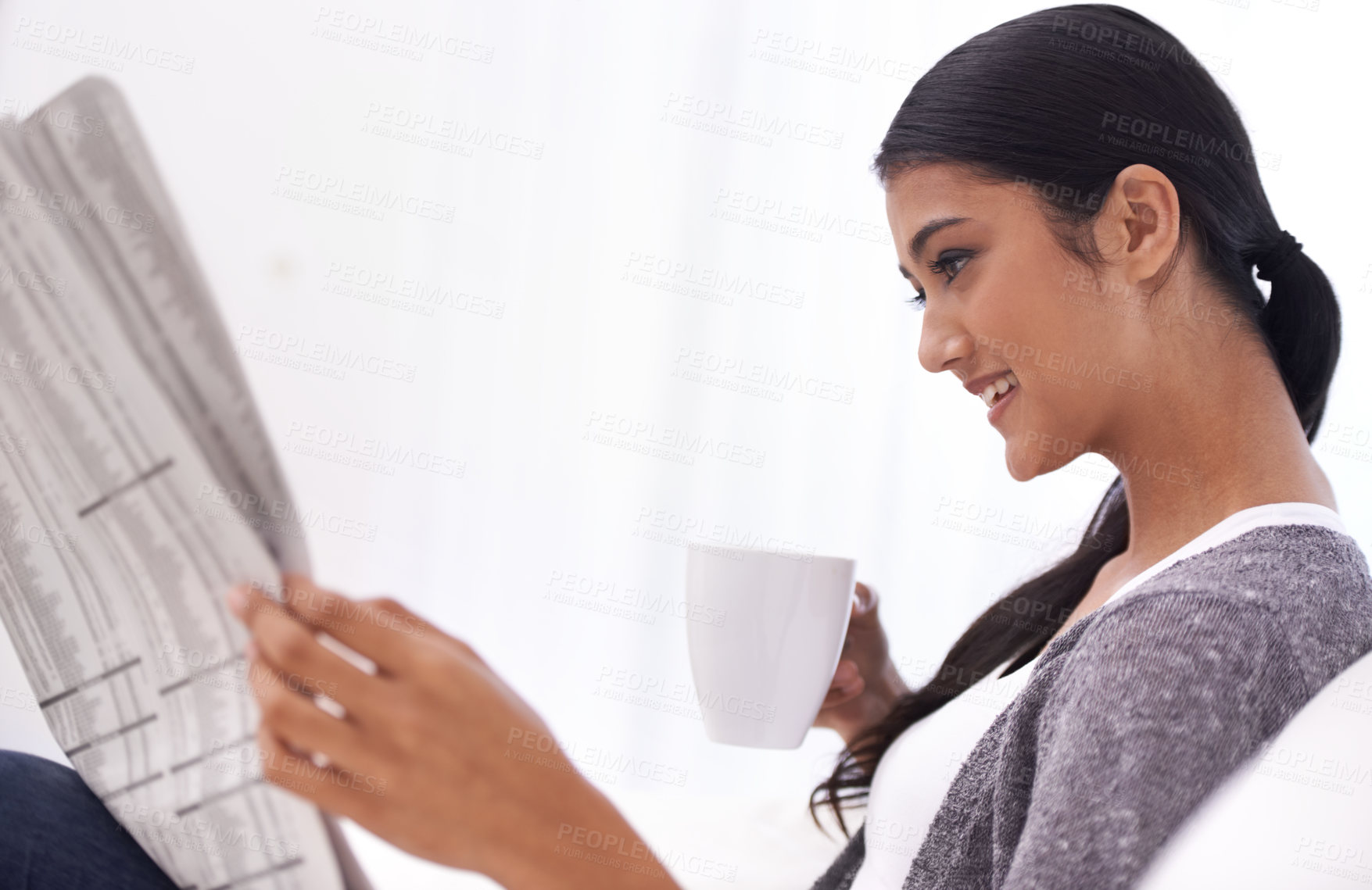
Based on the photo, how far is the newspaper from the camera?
0.41 metres

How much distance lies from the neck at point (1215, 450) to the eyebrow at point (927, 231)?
19 centimetres

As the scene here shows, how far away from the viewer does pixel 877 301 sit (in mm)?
2010

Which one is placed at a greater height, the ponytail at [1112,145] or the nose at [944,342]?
the ponytail at [1112,145]

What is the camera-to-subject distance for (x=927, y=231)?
747 mm

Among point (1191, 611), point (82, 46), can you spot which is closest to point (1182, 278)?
point (1191, 611)

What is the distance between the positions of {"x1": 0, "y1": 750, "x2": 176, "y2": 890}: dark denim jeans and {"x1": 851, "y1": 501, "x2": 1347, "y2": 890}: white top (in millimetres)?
493

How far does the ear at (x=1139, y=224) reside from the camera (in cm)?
70

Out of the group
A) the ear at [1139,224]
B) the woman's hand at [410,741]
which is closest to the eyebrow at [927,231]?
the ear at [1139,224]

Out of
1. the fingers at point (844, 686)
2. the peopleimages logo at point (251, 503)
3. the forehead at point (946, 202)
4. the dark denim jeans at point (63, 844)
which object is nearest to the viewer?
the peopleimages logo at point (251, 503)

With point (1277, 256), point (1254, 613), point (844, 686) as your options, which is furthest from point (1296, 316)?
point (844, 686)

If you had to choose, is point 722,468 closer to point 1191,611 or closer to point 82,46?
point 82,46

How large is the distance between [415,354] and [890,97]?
43.0 inches

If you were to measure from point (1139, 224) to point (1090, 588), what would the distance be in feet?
1.30

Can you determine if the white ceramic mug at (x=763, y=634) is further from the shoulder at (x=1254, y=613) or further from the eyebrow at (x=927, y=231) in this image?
the eyebrow at (x=927, y=231)
